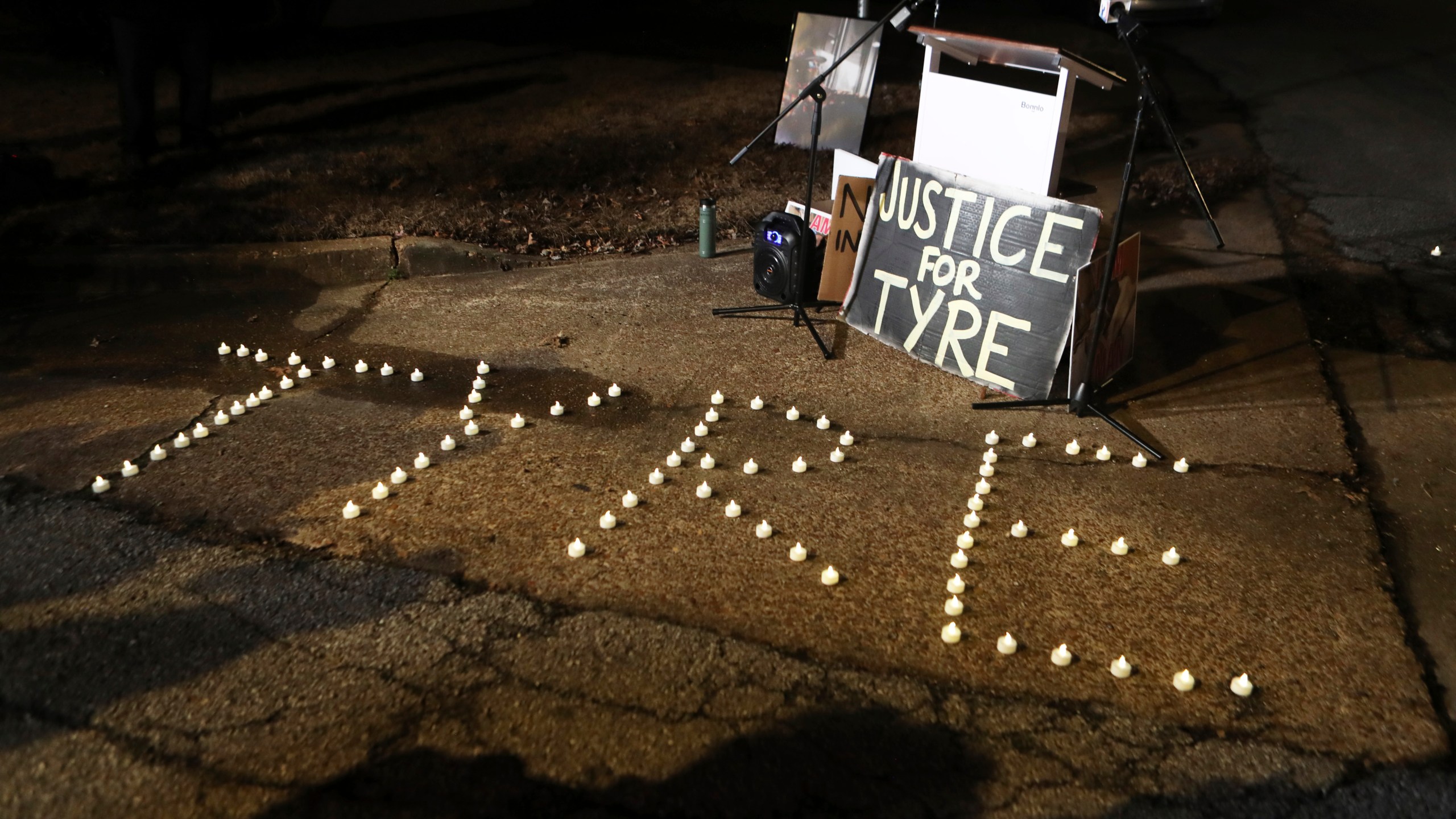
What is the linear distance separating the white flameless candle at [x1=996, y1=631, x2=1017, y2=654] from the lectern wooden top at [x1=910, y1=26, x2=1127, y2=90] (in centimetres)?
267

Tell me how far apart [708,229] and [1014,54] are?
2.67 metres

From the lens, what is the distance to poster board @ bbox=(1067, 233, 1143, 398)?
15.0ft

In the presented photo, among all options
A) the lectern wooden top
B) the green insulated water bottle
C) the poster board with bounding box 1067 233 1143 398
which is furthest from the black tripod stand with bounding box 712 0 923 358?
the poster board with bounding box 1067 233 1143 398

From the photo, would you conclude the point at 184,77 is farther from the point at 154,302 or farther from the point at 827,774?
the point at 827,774

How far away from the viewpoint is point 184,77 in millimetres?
8328

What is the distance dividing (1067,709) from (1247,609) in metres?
0.96

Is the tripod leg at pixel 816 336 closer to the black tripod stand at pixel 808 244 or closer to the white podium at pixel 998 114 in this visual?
the black tripod stand at pixel 808 244

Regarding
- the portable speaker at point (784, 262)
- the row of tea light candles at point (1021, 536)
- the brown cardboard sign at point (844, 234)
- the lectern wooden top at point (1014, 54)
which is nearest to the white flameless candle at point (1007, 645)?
the row of tea light candles at point (1021, 536)

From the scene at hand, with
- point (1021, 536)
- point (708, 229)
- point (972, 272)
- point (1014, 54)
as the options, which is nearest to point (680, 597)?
point (1021, 536)

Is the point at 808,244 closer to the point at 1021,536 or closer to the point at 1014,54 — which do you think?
the point at 1014,54

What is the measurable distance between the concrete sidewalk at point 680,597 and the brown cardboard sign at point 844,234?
634 millimetres

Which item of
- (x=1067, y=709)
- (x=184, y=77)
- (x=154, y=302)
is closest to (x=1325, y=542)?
(x=1067, y=709)

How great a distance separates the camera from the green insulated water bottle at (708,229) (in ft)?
22.3

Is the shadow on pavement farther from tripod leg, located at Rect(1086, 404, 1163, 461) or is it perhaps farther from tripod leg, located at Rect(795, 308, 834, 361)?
tripod leg, located at Rect(795, 308, 834, 361)
